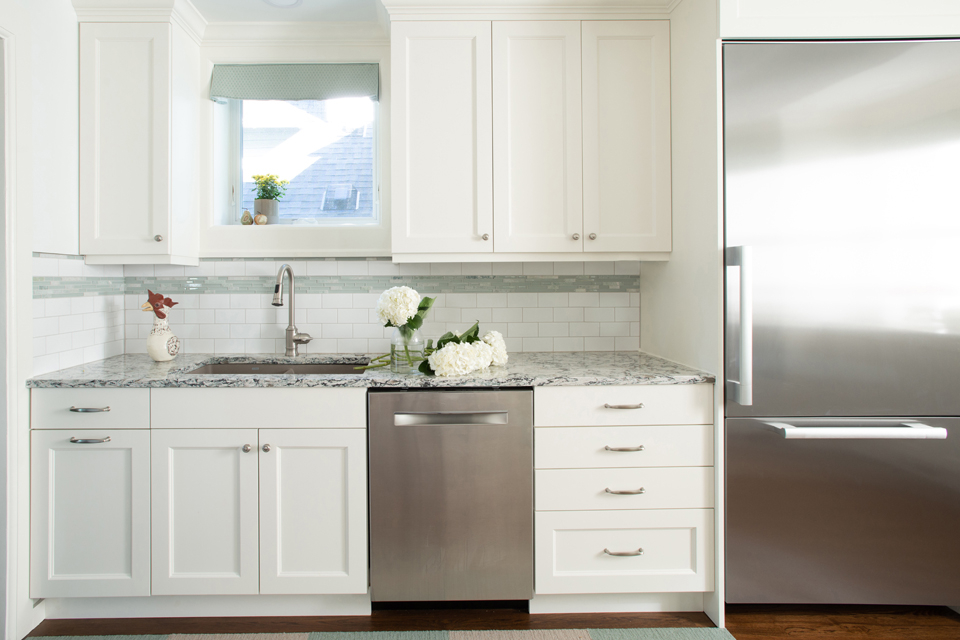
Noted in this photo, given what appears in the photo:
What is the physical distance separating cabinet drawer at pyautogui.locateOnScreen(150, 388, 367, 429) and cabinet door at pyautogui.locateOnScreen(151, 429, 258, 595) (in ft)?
0.12

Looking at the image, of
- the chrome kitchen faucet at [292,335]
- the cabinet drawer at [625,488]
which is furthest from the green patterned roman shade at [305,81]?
the cabinet drawer at [625,488]

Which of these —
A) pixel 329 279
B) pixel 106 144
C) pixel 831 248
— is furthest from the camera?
pixel 329 279

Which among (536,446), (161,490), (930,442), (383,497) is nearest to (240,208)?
(161,490)

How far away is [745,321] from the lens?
1729mm

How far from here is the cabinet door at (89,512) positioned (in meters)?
1.83

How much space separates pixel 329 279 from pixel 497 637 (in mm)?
1586

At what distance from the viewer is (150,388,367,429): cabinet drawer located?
6.04 ft

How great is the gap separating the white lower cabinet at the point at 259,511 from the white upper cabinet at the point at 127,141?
0.82 metres

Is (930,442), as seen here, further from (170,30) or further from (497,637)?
(170,30)

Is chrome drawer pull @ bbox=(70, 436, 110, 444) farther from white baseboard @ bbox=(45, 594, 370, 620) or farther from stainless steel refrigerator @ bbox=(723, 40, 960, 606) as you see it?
stainless steel refrigerator @ bbox=(723, 40, 960, 606)

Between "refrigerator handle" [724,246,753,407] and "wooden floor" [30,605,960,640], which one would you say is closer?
"refrigerator handle" [724,246,753,407]

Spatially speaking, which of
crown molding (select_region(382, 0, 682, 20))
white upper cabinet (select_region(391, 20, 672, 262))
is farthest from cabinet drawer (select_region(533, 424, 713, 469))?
crown molding (select_region(382, 0, 682, 20))

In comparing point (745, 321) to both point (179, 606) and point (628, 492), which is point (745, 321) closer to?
point (628, 492)

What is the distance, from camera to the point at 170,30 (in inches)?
84.0
